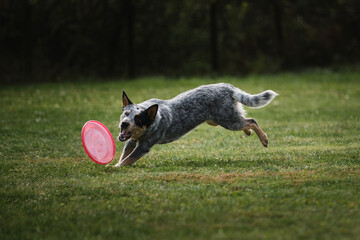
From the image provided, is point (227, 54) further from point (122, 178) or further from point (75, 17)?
point (122, 178)

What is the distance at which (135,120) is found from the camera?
Answer: 644cm

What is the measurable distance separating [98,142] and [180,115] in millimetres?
1334

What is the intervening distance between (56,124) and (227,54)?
67.6 ft

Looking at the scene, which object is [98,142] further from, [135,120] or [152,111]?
[152,111]

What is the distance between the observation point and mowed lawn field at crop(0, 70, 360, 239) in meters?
4.16

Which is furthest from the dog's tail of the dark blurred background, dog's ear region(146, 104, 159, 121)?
the dark blurred background

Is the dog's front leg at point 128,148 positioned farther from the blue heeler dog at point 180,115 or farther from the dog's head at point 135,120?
the dog's head at point 135,120

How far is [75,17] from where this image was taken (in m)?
28.6

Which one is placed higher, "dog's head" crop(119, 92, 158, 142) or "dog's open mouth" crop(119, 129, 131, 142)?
"dog's head" crop(119, 92, 158, 142)

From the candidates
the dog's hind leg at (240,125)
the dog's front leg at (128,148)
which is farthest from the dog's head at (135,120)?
the dog's hind leg at (240,125)

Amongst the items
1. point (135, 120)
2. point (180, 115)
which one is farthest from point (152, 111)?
point (180, 115)

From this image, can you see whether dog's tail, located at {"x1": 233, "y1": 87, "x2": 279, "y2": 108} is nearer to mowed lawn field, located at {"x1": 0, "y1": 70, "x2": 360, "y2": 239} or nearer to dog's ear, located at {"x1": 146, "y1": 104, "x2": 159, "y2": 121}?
mowed lawn field, located at {"x1": 0, "y1": 70, "x2": 360, "y2": 239}

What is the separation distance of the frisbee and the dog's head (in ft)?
1.60

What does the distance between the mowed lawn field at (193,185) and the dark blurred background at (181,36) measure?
1801 centimetres
